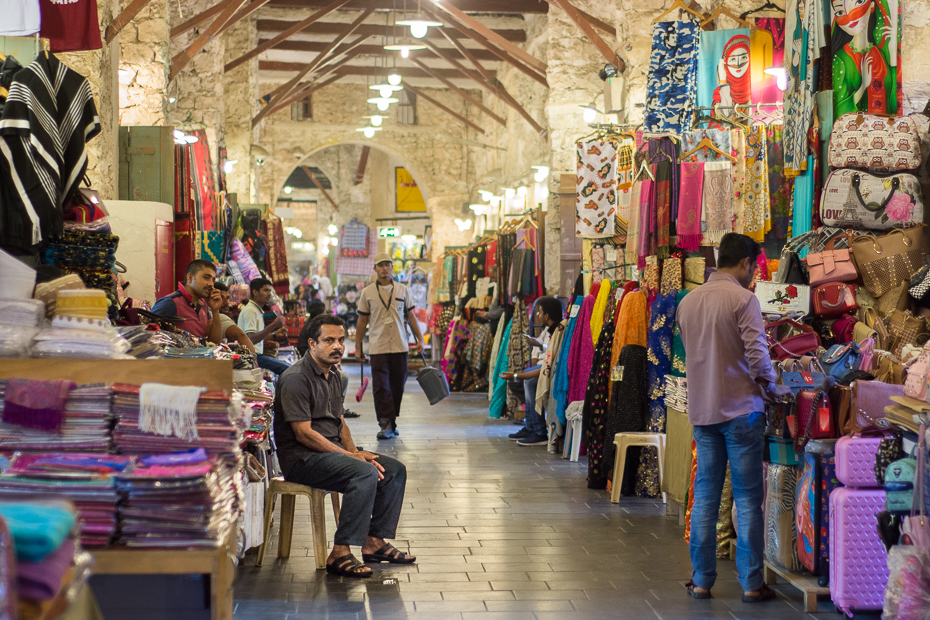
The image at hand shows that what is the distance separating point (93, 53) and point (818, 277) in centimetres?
490

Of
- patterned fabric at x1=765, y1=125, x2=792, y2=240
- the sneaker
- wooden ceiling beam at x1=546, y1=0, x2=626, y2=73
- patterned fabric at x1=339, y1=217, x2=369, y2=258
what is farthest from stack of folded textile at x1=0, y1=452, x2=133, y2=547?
patterned fabric at x1=339, y1=217, x2=369, y2=258

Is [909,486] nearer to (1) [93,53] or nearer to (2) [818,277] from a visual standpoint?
(2) [818,277]

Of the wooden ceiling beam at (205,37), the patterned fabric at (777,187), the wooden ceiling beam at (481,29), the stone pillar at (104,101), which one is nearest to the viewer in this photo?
the patterned fabric at (777,187)

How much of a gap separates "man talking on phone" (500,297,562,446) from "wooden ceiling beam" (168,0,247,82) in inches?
214

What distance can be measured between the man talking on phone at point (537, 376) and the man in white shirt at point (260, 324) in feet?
7.19

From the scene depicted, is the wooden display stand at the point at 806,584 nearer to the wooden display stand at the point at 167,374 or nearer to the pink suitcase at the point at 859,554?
the pink suitcase at the point at 859,554

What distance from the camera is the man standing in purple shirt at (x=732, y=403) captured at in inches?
143

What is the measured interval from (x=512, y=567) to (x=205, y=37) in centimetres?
861

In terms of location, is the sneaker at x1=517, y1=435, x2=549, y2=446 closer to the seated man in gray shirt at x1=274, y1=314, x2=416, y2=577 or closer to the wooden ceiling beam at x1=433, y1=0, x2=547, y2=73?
the seated man in gray shirt at x1=274, y1=314, x2=416, y2=577

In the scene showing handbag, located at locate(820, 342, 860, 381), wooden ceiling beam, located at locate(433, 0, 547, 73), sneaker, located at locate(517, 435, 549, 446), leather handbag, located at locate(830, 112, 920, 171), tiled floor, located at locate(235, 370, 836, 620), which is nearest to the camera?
tiled floor, located at locate(235, 370, 836, 620)

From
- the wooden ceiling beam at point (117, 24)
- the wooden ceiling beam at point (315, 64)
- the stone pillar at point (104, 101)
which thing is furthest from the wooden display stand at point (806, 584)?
the wooden ceiling beam at point (315, 64)

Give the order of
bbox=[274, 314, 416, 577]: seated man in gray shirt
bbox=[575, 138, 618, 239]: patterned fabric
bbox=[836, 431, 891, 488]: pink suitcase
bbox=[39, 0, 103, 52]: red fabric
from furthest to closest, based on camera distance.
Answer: bbox=[575, 138, 618, 239]: patterned fabric, bbox=[39, 0, 103, 52]: red fabric, bbox=[274, 314, 416, 577]: seated man in gray shirt, bbox=[836, 431, 891, 488]: pink suitcase

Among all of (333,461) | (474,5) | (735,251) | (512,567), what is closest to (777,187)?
(735,251)

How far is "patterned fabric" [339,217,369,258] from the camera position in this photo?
2642cm
